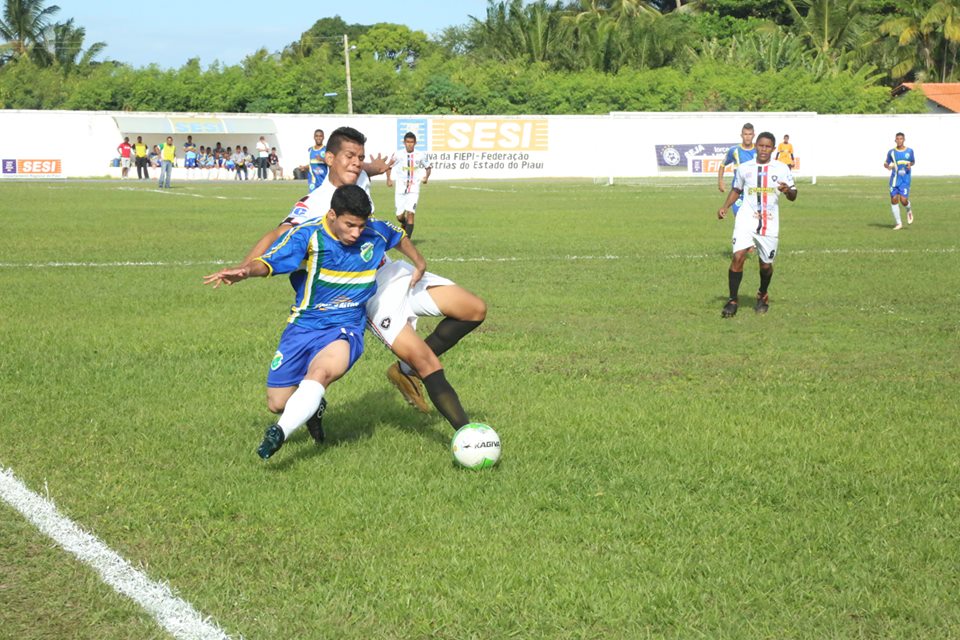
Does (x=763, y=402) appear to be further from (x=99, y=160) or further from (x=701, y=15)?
(x=701, y=15)

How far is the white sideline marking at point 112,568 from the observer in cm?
418

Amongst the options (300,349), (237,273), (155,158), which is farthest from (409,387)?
(155,158)

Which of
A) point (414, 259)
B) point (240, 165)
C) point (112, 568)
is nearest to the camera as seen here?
point (112, 568)

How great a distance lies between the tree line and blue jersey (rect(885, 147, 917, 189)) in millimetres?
34926

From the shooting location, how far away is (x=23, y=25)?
73.2m

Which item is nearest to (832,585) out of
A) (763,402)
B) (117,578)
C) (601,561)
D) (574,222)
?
(601,561)

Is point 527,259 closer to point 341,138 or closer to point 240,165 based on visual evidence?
point 341,138

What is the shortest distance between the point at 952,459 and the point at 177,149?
5068cm

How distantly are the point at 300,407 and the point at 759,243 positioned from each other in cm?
773

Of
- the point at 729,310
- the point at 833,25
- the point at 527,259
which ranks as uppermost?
the point at 833,25

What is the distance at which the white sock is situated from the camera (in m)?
6.00

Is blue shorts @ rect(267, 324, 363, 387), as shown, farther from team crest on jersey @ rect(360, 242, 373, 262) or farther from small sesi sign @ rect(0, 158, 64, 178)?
small sesi sign @ rect(0, 158, 64, 178)

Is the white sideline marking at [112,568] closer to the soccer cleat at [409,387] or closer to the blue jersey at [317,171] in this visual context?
the soccer cleat at [409,387]

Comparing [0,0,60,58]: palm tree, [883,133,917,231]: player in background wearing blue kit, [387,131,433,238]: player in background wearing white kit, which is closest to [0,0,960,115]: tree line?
[0,0,60,58]: palm tree
